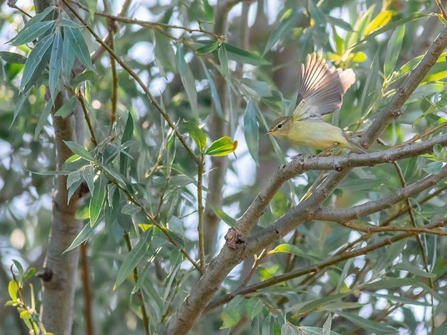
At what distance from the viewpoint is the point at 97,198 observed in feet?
4.40

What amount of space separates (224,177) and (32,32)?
2.60 feet

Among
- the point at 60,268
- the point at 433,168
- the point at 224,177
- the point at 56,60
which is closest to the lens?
the point at 433,168

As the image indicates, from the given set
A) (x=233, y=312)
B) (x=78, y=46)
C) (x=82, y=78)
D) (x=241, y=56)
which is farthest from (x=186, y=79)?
(x=233, y=312)

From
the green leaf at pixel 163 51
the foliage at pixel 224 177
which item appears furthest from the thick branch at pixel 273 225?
the green leaf at pixel 163 51

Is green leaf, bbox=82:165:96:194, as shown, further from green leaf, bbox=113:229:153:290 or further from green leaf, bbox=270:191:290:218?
green leaf, bbox=270:191:290:218

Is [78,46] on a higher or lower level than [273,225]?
higher

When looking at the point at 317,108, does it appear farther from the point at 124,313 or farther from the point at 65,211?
the point at 124,313

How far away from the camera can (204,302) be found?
1.36m

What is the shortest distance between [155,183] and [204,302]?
0.98 ft

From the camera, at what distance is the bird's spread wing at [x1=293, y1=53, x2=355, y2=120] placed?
1.49 m

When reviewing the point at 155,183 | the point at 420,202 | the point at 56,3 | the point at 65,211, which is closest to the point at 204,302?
the point at 155,183

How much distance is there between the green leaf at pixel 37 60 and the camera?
1.30m

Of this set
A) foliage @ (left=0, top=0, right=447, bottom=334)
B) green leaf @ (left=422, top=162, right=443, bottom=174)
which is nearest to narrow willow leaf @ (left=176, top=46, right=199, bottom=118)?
foliage @ (left=0, top=0, right=447, bottom=334)

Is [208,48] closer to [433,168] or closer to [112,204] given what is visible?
[112,204]
